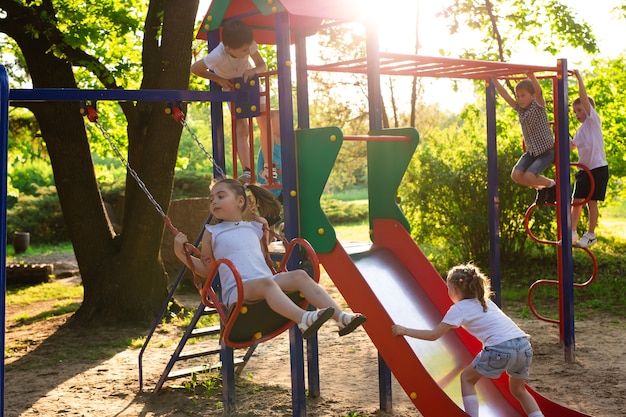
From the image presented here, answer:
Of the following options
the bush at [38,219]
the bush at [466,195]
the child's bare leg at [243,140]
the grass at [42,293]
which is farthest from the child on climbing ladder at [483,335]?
the bush at [38,219]

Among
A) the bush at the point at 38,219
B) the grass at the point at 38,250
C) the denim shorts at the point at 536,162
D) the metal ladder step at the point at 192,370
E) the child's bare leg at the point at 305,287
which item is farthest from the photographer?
the bush at the point at 38,219

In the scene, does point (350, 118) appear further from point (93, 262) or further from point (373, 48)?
point (373, 48)

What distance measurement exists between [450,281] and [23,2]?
6332 mm

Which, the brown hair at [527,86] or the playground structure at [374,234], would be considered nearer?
the playground structure at [374,234]

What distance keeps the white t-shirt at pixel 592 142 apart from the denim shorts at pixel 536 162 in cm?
37

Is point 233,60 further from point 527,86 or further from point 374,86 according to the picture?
point 527,86

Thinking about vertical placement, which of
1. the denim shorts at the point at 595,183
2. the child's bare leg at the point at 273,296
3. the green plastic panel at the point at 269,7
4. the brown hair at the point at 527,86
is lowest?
the child's bare leg at the point at 273,296

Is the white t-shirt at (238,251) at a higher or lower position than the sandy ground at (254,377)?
higher

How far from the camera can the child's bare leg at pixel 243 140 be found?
227 inches

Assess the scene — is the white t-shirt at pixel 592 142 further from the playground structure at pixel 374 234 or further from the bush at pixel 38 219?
the bush at pixel 38 219

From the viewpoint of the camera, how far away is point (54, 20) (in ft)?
28.8

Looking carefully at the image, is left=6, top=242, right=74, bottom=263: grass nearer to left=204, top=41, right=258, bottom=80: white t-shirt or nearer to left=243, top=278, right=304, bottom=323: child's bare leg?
left=204, top=41, right=258, bottom=80: white t-shirt

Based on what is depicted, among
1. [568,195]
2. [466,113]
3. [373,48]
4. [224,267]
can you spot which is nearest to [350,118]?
[466,113]

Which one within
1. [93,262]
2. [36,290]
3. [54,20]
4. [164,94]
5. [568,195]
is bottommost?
[36,290]
